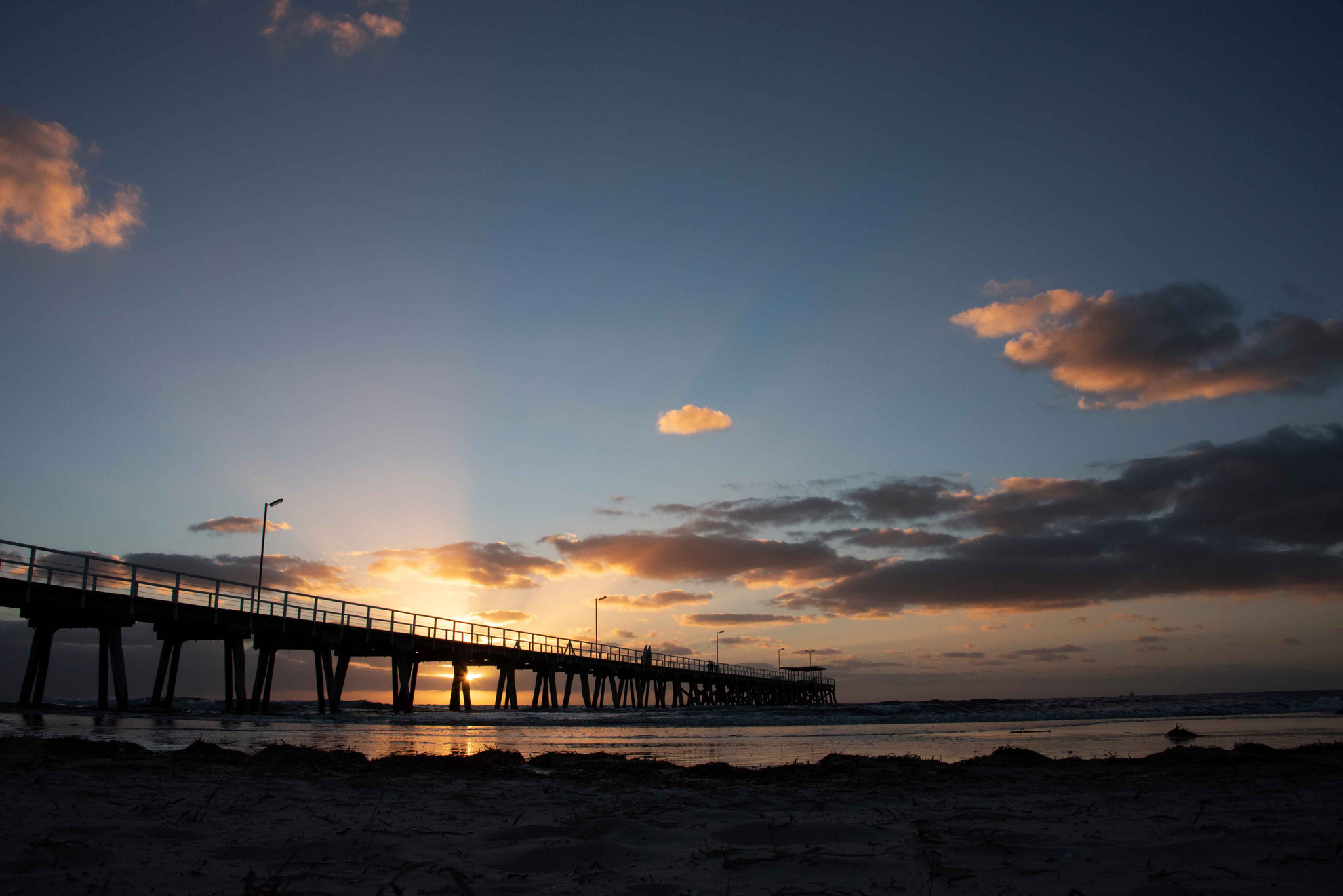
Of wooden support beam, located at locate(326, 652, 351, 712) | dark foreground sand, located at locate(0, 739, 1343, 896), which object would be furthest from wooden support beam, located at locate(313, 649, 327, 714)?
dark foreground sand, located at locate(0, 739, 1343, 896)

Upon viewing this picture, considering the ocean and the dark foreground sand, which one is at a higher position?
the dark foreground sand

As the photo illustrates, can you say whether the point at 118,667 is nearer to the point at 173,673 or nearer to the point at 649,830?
the point at 173,673

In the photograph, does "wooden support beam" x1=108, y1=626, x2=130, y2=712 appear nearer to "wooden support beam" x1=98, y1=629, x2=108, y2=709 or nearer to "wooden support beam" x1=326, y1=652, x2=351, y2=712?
"wooden support beam" x1=98, y1=629, x2=108, y2=709

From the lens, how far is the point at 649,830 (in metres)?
4.30

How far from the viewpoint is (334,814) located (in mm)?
4613

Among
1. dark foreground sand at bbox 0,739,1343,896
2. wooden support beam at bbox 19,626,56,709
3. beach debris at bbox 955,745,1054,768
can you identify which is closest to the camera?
dark foreground sand at bbox 0,739,1343,896

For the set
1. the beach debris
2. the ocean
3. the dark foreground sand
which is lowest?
the ocean

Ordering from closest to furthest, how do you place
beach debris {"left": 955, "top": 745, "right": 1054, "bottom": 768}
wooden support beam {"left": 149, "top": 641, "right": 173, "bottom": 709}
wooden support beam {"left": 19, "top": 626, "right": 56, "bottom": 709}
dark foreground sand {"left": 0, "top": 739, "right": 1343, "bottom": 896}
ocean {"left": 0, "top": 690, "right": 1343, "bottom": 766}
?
dark foreground sand {"left": 0, "top": 739, "right": 1343, "bottom": 896}, beach debris {"left": 955, "top": 745, "right": 1054, "bottom": 768}, ocean {"left": 0, "top": 690, "right": 1343, "bottom": 766}, wooden support beam {"left": 19, "top": 626, "right": 56, "bottom": 709}, wooden support beam {"left": 149, "top": 641, "right": 173, "bottom": 709}

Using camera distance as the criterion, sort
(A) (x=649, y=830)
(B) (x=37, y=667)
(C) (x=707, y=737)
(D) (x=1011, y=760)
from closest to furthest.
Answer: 1. (A) (x=649, y=830)
2. (D) (x=1011, y=760)
3. (C) (x=707, y=737)
4. (B) (x=37, y=667)

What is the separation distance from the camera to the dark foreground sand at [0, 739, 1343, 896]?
307cm

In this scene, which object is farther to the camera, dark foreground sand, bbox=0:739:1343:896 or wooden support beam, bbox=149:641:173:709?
wooden support beam, bbox=149:641:173:709

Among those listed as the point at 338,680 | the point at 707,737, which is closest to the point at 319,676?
the point at 338,680

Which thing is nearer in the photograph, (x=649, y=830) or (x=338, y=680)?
(x=649, y=830)

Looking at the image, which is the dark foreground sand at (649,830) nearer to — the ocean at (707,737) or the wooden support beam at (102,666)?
the ocean at (707,737)
